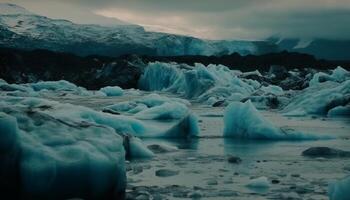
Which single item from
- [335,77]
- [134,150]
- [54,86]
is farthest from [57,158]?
[54,86]

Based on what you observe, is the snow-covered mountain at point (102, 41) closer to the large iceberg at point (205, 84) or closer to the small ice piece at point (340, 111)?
the large iceberg at point (205, 84)

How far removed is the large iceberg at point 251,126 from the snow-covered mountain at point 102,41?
6333 centimetres

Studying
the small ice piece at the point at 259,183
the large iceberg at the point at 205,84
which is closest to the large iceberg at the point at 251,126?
the small ice piece at the point at 259,183

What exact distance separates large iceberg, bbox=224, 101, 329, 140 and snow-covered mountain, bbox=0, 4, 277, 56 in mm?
63334

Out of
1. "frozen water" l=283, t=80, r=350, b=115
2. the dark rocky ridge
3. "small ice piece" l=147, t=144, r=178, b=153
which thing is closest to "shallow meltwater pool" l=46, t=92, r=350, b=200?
"small ice piece" l=147, t=144, r=178, b=153

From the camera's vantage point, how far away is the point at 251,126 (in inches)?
389

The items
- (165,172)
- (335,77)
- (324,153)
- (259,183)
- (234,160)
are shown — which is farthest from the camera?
(335,77)

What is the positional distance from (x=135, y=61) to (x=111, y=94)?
11141mm

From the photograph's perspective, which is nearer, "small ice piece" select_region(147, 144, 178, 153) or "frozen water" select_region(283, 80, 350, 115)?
"small ice piece" select_region(147, 144, 178, 153)

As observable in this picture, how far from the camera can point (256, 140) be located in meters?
9.65

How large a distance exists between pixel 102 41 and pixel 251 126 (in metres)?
92.4

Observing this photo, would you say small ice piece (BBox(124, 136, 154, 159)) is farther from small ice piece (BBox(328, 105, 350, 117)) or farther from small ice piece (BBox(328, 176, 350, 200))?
small ice piece (BBox(328, 105, 350, 117))

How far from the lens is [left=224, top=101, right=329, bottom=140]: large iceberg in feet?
31.8

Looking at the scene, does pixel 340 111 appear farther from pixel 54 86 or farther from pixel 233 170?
pixel 54 86
